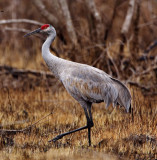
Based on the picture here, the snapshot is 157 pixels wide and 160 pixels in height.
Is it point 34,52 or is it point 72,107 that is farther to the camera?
point 34,52

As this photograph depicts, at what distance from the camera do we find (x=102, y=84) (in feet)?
14.4

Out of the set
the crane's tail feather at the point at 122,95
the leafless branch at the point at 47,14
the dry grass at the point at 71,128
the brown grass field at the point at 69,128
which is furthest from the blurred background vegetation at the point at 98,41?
the crane's tail feather at the point at 122,95

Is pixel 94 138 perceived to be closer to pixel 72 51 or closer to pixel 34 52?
pixel 72 51

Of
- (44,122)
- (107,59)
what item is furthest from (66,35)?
(44,122)

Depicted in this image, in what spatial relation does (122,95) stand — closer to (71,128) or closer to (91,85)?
(91,85)

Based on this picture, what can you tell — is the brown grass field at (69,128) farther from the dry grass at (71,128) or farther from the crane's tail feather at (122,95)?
the crane's tail feather at (122,95)

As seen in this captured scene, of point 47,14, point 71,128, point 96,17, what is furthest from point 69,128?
point 47,14

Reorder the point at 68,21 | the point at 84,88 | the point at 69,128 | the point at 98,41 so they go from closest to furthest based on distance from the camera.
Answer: the point at 84,88 < the point at 69,128 < the point at 68,21 < the point at 98,41

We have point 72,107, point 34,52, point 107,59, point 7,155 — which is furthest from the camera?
point 34,52

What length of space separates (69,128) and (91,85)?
941mm

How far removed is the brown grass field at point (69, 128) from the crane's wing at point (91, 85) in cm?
49

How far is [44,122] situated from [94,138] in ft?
Answer: 3.37

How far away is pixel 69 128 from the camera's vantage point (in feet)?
16.5

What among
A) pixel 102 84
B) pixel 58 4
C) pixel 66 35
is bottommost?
pixel 102 84
